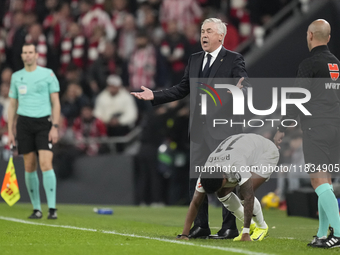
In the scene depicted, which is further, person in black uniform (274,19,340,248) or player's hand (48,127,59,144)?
player's hand (48,127,59,144)

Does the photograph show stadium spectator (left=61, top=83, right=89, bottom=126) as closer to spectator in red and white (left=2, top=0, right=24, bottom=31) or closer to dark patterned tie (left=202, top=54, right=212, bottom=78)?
Result: spectator in red and white (left=2, top=0, right=24, bottom=31)

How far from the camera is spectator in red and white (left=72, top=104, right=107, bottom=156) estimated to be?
1415 cm

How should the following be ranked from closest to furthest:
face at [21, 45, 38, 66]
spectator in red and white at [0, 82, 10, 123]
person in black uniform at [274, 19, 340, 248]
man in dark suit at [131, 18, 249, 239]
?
A: person in black uniform at [274, 19, 340, 248], man in dark suit at [131, 18, 249, 239], face at [21, 45, 38, 66], spectator in red and white at [0, 82, 10, 123]

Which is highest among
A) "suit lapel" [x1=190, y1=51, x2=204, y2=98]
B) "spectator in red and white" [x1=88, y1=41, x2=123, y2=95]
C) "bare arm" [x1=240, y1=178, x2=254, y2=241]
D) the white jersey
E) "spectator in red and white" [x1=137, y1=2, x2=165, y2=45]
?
"spectator in red and white" [x1=137, y1=2, x2=165, y2=45]

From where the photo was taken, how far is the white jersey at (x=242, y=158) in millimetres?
5988

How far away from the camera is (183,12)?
15195 millimetres

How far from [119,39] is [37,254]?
36.9ft

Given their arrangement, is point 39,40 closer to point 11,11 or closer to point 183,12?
point 11,11

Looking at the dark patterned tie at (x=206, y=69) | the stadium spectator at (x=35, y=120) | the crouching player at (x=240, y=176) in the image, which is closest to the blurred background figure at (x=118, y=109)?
the stadium spectator at (x=35, y=120)

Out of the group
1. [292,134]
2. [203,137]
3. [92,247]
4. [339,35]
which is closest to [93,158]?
[292,134]

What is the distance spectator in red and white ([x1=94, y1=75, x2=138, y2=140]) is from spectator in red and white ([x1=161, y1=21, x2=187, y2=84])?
1108mm

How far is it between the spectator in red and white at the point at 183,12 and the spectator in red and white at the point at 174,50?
89cm

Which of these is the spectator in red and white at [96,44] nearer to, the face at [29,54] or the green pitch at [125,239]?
the face at [29,54]

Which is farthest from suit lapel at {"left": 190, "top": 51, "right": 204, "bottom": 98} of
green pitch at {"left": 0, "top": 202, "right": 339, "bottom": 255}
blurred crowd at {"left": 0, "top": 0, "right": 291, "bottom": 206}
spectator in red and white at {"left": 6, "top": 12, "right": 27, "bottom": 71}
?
spectator in red and white at {"left": 6, "top": 12, "right": 27, "bottom": 71}
